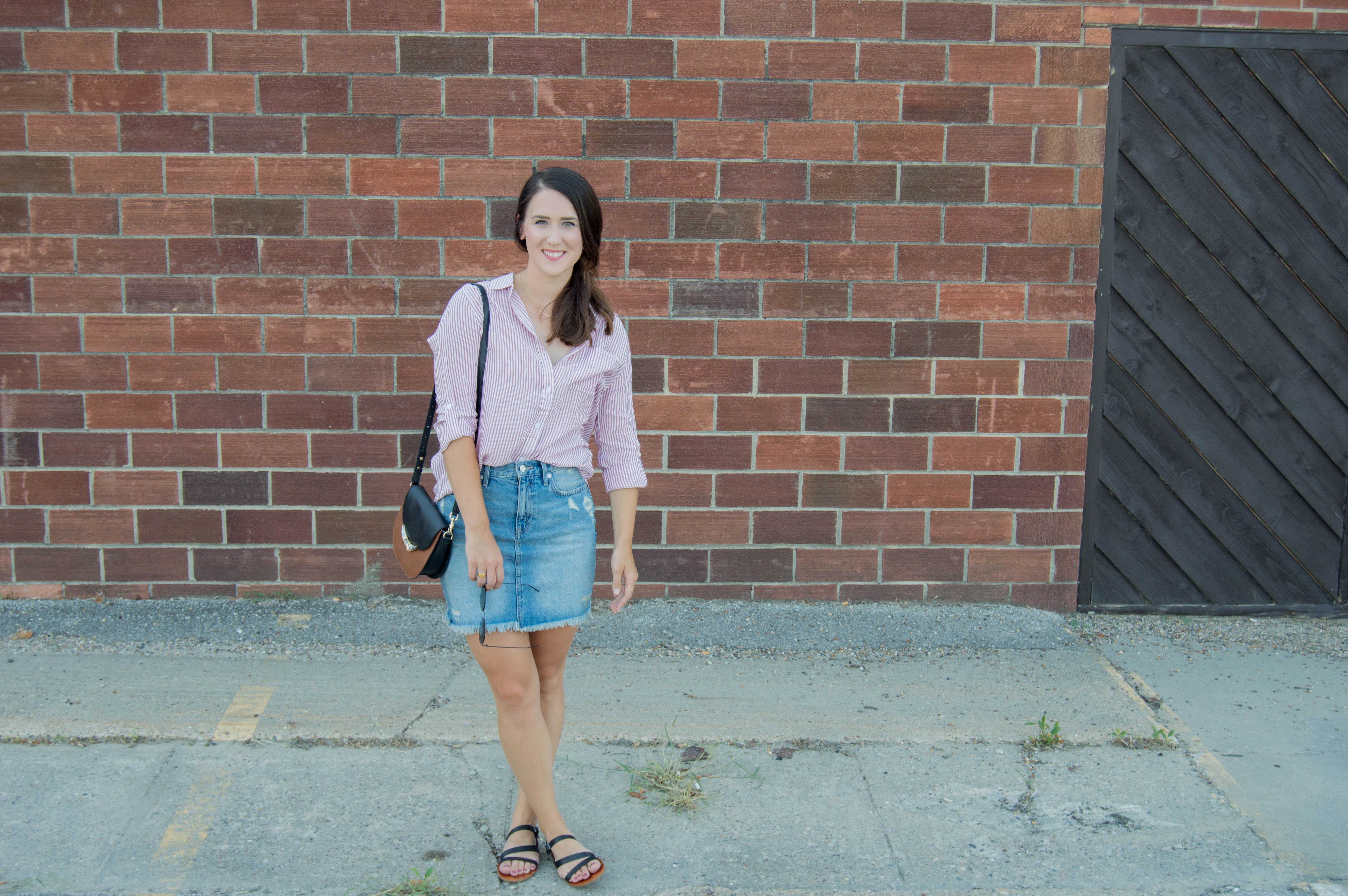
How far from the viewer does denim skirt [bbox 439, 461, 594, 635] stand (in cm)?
258

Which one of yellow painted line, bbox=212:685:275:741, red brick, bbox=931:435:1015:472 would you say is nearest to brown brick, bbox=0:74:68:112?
yellow painted line, bbox=212:685:275:741

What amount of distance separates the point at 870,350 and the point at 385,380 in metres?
2.07

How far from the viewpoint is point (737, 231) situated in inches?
173

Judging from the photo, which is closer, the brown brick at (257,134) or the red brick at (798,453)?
the brown brick at (257,134)

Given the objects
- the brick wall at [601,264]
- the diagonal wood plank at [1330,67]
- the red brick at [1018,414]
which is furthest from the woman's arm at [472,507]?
the diagonal wood plank at [1330,67]

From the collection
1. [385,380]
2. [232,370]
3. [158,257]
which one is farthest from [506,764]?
[158,257]

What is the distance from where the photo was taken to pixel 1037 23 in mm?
4375

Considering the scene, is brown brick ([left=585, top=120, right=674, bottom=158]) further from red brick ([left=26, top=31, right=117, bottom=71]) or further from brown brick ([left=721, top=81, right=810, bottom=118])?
red brick ([left=26, top=31, right=117, bottom=71])

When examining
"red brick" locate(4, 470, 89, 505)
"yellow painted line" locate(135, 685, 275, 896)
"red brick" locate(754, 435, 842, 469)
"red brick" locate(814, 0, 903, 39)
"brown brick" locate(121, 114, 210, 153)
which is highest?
"red brick" locate(814, 0, 903, 39)

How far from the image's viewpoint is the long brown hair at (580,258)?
2586 mm

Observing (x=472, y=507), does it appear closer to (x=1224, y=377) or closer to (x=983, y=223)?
(x=983, y=223)

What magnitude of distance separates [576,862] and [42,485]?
3.12 m

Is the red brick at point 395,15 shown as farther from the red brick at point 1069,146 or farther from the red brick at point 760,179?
the red brick at point 1069,146

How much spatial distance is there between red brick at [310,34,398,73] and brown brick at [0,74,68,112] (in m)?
0.86
